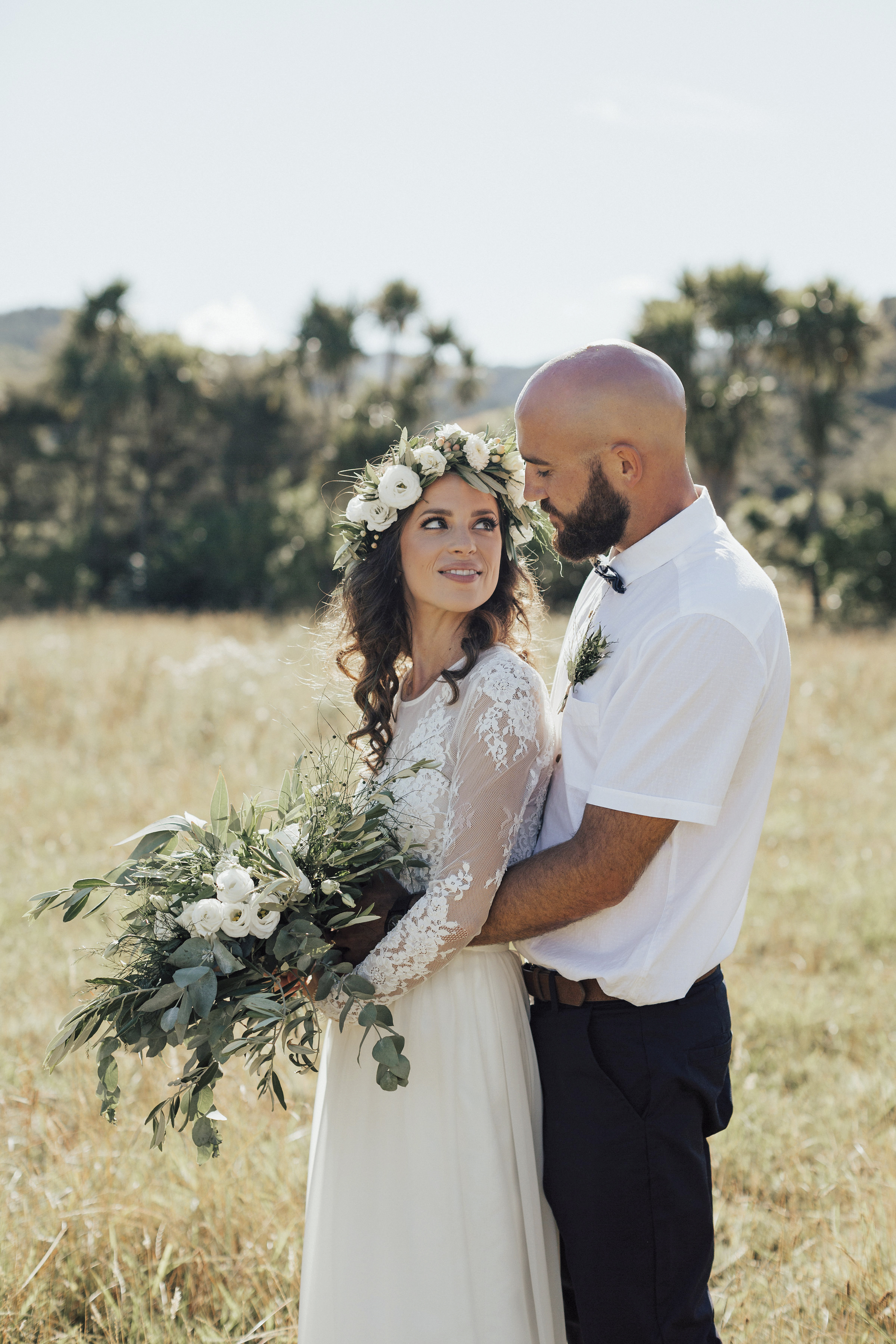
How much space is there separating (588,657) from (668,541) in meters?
0.31

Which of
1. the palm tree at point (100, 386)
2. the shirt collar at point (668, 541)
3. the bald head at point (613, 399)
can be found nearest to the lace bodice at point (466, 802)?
the shirt collar at point (668, 541)

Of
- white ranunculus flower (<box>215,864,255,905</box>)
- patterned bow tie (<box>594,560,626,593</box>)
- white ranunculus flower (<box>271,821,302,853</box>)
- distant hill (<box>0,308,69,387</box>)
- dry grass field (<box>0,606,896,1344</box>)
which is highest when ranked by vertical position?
distant hill (<box>0,308,69,387</box>)

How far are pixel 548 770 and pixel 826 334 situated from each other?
27.3 meters

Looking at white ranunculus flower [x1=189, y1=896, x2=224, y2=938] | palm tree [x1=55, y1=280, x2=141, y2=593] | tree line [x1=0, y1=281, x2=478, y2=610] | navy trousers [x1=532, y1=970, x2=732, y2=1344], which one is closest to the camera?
white ranunculus flower [x1=189, y1=896, x2=224, y2=938]

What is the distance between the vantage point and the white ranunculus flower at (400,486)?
2637 millimetres

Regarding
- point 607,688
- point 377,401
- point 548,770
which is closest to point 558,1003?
point 548,770

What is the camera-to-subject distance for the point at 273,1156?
3471 mm

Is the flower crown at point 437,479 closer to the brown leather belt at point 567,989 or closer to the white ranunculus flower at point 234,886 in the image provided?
the white ranunculus flower at point 234,886

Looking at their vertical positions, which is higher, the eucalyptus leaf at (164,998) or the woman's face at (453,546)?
the woman's face at (453,546)

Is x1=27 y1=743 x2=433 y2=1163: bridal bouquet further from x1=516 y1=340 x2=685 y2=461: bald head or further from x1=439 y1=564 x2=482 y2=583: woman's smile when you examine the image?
x1=516 y1=340 x2=685 y2=461: bald head

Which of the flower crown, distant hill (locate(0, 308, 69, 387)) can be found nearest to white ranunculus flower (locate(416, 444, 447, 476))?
the flower crown

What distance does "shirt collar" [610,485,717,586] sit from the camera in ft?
7.16

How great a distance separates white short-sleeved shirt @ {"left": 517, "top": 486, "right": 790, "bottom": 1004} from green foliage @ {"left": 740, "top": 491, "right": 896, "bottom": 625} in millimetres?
21507

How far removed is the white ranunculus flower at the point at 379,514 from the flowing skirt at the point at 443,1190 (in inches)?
46.3
